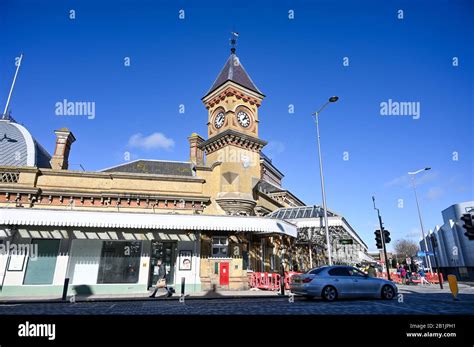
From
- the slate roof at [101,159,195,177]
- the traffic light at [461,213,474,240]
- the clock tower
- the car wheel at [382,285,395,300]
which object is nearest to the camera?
the car wheel at [382,285,395,300]

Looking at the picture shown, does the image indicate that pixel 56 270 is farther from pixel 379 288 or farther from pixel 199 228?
pixel 379 288

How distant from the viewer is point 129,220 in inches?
608

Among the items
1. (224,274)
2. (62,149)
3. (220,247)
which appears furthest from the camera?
(62,149)

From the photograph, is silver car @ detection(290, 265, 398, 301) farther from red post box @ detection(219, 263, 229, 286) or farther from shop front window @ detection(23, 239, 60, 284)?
shop front window @ detection(23, 239, 60, 284)

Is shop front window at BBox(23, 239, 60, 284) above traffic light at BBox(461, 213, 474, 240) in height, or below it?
below

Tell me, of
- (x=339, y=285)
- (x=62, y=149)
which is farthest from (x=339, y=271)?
(x=62, y=149)

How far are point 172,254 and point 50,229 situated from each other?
7174 millimetres

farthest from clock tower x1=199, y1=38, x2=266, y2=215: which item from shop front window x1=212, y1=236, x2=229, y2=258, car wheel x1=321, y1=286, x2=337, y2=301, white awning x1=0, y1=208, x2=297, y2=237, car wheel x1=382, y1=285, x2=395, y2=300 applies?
car wheel x1=382, y1=285, x2=395, y2=300

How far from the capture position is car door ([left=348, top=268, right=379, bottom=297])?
38.1 feet

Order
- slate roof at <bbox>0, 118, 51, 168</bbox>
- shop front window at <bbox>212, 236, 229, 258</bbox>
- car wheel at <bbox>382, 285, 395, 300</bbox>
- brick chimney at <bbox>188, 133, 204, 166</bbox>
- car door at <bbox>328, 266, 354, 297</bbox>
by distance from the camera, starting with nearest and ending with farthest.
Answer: car door at <bbox>328, 266, 354, 297</bbox>, car wheel at <bbox>382, 285, 395, 300</bbox>, shop front window at <bbox>212, 236, 229, 258</bbox>, slate roof at <bbox>0, 118, 51, 168</bbox>, brick chimney at <bbox>188, 133, 204, 166</bbox>

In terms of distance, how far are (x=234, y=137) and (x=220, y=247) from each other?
26.0 feet

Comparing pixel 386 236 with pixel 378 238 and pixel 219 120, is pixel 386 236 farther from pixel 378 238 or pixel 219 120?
pixel 219 120
